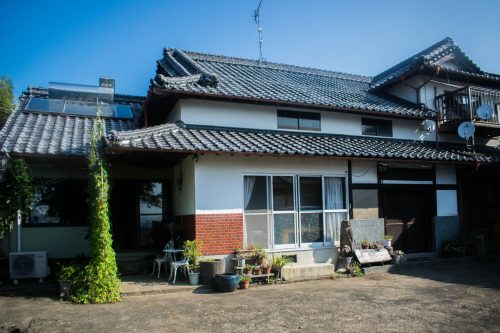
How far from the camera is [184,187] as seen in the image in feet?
35.7

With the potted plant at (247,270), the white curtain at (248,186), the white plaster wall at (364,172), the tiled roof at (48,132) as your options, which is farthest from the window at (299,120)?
the tiled roof at (48,132)

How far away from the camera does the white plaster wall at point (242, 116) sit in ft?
36.3

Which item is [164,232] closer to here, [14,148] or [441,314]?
[14,148]

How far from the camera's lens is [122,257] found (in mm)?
11555

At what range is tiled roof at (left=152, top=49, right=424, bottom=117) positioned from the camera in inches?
444

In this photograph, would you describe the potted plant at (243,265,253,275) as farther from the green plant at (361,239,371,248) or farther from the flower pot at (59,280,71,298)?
the flower pot at (59,280,71,298)

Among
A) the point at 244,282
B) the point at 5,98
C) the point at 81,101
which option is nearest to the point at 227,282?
the point at 244,282

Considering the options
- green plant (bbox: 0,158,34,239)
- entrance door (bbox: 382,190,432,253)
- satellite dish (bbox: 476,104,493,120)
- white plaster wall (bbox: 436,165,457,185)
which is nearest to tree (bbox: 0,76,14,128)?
green plant (bbox: 0,158,34,239)

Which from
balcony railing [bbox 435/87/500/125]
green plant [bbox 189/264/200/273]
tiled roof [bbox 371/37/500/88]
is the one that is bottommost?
green plant [bbox 189/264/200/273]

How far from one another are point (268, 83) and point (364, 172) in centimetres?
483

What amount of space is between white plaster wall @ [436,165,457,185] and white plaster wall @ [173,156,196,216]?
8.28 metres

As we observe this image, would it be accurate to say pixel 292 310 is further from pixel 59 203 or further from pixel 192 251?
pixel 59 203

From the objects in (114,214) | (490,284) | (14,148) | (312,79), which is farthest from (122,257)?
(312,79)

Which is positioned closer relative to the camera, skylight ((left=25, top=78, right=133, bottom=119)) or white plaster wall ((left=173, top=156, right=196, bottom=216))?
white plaster wall ((left=173, top=156, right=196, bottom=216))
